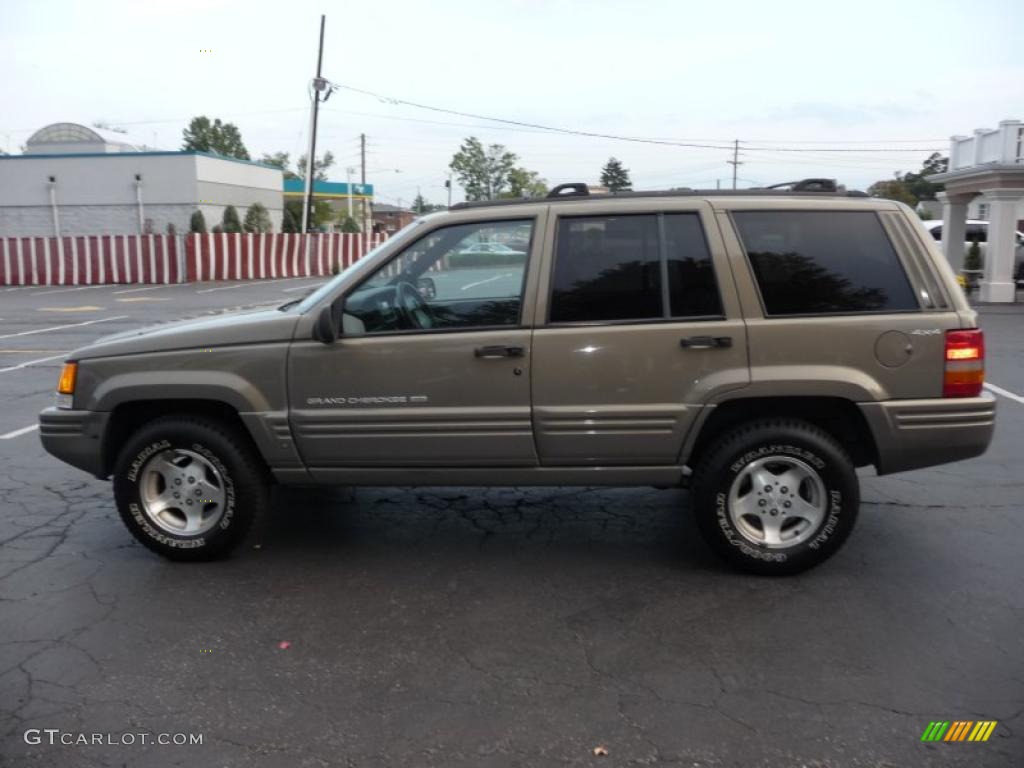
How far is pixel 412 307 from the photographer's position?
4590 millimetres

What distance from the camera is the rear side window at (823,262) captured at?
438 cm

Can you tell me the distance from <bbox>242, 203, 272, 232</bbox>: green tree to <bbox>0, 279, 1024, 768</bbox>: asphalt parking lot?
126ft

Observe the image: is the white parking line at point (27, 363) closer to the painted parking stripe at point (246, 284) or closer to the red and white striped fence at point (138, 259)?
the painted parking stripe at point (246, 284)

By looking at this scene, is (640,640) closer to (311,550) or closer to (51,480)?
(311,550)

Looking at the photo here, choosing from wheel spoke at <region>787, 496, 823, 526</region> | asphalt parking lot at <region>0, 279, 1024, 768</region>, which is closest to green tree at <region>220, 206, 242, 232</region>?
asphalt parking lot at <region>0, 279, 1024, 768</region>

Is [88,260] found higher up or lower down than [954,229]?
lower down

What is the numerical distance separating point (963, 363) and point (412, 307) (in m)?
2.67

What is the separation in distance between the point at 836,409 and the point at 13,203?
4229 cm

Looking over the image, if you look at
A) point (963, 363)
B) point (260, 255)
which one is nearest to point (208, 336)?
point (963, 363)

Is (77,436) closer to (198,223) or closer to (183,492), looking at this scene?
(183,492)

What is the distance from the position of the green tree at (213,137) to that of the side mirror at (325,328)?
320 feet

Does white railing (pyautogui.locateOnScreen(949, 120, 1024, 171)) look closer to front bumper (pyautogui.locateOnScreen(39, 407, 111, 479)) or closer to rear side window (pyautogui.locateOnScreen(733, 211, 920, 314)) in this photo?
rear side window (pyautogui.locateOnScreen(733, 211, 920, 314))

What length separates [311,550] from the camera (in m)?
4.98

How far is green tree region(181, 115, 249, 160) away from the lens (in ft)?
317
